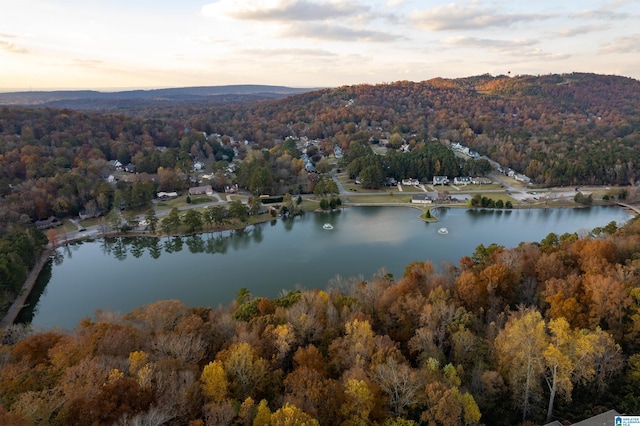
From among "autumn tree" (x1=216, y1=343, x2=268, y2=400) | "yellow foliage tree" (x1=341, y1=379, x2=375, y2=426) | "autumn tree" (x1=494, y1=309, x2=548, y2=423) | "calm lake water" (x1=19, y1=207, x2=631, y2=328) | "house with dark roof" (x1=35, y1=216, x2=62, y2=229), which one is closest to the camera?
"yellow foliage tree" (x1=341, y1=379, x2=375, y2=426)

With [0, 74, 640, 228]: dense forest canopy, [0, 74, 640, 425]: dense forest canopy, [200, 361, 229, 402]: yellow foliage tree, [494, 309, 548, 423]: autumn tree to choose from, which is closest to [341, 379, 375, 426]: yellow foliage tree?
[0, 74, 640, 425]: dense forest canopy

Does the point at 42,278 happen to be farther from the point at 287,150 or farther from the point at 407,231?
the point at 287,150

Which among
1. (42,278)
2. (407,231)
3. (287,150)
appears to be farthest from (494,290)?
(287,150)

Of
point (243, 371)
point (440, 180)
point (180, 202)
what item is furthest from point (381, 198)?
point (243, 371)

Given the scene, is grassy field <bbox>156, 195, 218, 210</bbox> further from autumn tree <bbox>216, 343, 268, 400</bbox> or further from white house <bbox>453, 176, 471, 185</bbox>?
autumn tree <bbox>216, 343, 268, 400</bbox>

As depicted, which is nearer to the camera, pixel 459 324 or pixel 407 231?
pixel 459 324

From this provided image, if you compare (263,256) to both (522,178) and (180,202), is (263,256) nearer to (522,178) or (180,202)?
(180,202)
